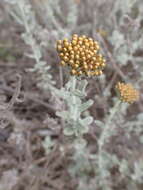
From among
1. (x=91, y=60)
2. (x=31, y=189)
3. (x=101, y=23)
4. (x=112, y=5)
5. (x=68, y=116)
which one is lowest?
(x=31, y=189)

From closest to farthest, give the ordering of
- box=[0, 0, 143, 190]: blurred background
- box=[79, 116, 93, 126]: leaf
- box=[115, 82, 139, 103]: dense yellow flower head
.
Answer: box=[79, 116, 93, 126]: leaf
box=[115, 82, 139, 103]: dense yellow flower head
box=[0, 0, 143, 190]: blurred background

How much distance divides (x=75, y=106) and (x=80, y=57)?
0.39 meters

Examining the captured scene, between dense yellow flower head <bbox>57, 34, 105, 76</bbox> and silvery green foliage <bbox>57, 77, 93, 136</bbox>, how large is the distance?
8cm

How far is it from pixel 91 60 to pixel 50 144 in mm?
1340

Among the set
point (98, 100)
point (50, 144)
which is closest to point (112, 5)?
point (98, 100)

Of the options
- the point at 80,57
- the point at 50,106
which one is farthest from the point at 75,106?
the point at 50,106

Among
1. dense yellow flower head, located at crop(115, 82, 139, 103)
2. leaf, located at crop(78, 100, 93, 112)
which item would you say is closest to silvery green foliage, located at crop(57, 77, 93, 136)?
leaf, located at crop(78, 100, 93, 112)

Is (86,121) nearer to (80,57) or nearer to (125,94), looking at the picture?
(125,94)

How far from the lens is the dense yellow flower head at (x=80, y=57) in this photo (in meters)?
1.71

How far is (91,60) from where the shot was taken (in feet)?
5.89

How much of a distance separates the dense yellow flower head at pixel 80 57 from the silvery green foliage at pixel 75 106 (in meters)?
0.08

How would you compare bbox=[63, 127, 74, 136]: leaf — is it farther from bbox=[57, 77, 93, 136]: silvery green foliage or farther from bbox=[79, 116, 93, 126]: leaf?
bbox=[79, 116, 93, 126]: leaf

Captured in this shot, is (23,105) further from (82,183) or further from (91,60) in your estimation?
(91,60)

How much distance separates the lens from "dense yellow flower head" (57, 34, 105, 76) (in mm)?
1711
